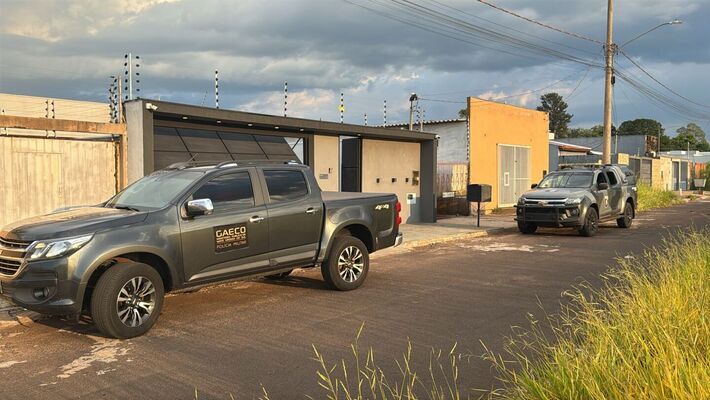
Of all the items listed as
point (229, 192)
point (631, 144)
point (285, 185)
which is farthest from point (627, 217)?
point (631, 144)

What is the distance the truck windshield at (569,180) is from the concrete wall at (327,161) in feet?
20.1

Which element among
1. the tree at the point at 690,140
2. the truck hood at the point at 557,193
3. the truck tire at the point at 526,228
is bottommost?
the truck tire at the point at 526,228

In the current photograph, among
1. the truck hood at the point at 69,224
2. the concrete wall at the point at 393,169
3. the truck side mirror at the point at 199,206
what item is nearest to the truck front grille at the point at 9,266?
the truck hood at the point at 69,224

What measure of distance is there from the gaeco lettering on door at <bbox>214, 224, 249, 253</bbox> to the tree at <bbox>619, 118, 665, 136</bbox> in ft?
372

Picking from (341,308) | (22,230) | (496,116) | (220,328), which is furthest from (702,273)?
(496,116)

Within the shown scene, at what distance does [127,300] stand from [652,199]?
28651 millimetres

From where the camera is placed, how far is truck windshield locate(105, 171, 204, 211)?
22.4 ft

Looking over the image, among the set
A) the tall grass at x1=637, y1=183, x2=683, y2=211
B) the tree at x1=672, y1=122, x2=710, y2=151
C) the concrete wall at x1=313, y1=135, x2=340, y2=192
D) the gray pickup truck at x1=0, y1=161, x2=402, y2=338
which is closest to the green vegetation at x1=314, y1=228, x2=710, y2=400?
the gray pickup truck at x1=0, y1=161, x2=402, y2=338

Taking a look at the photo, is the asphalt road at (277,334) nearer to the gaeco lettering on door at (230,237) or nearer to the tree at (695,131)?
the gaeco lettering on door at (230,237)

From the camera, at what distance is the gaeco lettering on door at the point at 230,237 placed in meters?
6.85

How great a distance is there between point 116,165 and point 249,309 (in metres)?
5.67

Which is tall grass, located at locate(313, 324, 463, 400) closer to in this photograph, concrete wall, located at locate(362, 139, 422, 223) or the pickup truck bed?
the pickup truck bed

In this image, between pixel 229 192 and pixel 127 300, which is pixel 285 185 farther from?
pixel 127 300

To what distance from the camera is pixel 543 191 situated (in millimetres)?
15938
